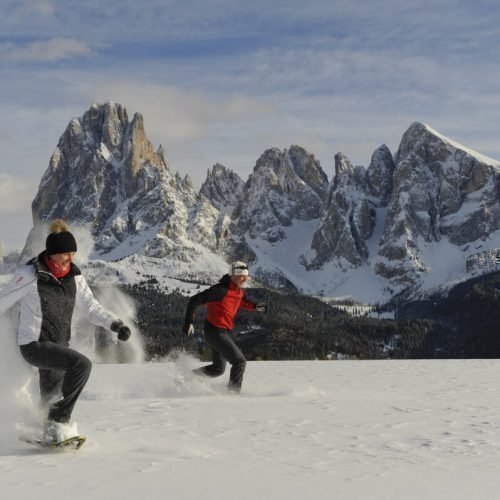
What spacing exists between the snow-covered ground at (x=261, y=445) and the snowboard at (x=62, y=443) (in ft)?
0.31

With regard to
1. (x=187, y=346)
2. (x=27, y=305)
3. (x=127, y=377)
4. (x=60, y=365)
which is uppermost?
(x=27, y=305)

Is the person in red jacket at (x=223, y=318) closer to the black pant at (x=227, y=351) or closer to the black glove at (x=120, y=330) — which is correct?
the black pant at (x=227, y=351)

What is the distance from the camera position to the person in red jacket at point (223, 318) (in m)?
11.8

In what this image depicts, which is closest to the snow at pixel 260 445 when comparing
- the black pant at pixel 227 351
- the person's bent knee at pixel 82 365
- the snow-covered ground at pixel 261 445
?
the snow-covered ground at pixel 261 445

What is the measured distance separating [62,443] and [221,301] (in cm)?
573

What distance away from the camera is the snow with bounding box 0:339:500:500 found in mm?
5363

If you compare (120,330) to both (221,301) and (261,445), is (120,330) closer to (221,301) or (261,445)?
(261,445)

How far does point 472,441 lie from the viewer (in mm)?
7344

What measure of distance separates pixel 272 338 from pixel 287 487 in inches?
7140

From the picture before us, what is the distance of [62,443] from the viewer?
21.4 feet

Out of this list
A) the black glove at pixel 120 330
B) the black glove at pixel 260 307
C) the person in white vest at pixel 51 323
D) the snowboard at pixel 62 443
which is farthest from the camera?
the black glove at pixel 260 307

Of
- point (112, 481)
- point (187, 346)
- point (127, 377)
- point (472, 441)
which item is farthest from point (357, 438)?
point (187, 346)

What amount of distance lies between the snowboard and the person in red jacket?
5046 millimetres

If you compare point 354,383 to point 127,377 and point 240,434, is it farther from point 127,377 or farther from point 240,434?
point 240,434
